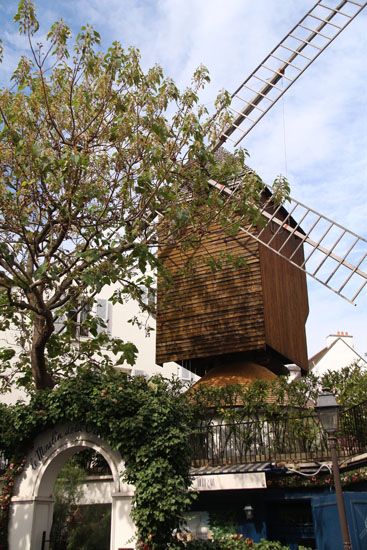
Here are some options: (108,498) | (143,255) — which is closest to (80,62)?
(143,255)

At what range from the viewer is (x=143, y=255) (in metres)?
10.5

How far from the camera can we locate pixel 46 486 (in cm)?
981

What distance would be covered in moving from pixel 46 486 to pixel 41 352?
2.41 meters

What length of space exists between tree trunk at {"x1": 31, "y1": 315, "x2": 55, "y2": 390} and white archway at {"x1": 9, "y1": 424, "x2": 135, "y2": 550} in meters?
1.24

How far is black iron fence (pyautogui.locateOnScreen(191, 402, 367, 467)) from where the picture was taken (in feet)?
42.4

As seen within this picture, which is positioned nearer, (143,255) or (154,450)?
(154,450)

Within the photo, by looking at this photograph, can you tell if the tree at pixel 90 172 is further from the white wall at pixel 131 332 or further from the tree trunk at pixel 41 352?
the white wall at pixel 131 332

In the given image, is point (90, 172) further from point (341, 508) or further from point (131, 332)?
point (131, 332)

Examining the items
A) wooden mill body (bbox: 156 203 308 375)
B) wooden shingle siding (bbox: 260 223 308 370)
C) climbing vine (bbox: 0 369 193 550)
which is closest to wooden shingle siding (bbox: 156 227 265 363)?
wooden mill body (bbox: 156 203 308 375)

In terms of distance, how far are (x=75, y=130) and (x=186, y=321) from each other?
7.76 meters

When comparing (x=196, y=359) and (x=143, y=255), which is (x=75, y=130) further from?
(x=196, y=359)

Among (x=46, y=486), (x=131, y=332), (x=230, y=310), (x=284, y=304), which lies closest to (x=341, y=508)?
(x=46, y=486)

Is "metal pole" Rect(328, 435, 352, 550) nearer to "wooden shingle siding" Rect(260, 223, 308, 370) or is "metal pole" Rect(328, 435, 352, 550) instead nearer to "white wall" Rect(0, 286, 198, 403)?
"wooden shingle siding" Rect(260, 223, 308, 370)


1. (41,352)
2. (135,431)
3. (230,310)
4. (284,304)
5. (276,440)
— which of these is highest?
(284,304)
